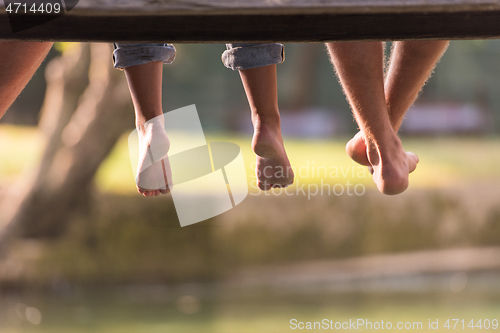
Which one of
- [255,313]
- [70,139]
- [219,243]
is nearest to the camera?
[70,139]

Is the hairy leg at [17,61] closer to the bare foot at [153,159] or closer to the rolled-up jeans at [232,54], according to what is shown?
the rolled-up jeans at [232,54]

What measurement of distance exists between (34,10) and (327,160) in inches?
214

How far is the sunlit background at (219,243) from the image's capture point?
4.70 meters

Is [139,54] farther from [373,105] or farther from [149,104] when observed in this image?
[373,105]

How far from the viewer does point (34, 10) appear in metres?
0.76

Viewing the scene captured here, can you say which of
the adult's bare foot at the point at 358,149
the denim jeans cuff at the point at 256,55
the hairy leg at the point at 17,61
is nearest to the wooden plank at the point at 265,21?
the hairy leg at the point at 17,61

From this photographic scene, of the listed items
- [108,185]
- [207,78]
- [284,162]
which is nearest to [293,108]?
[207,78]

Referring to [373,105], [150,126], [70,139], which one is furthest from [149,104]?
[70,139]

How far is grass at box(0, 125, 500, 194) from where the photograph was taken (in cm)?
551

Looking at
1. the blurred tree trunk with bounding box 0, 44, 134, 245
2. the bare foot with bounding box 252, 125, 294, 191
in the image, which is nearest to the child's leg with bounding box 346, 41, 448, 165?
the bare foot with bounding box 252, 125, 294, 191

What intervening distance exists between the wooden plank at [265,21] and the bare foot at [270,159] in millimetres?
565

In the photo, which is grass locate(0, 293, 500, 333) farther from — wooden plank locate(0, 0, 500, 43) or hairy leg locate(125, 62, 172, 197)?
wooden plank locate(0, 0, 500, 43)

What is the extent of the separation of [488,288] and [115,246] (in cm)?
382

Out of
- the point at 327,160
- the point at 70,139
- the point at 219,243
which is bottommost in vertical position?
the point at 219,243
